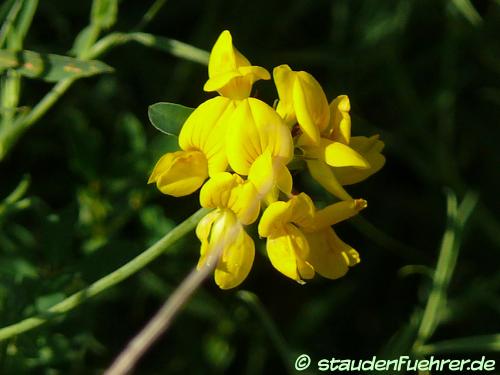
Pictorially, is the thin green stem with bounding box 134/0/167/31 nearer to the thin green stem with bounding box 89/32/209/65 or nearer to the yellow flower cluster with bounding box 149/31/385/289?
the thin green stem with bounding box 89/32/209/65

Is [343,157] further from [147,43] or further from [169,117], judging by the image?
[147,43]

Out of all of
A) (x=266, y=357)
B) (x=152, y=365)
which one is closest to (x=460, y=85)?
(x=266, y=357)

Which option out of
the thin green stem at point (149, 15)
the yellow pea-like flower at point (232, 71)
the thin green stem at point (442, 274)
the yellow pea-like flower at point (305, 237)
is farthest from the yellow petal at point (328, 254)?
the thin green stem at point (149, 15)

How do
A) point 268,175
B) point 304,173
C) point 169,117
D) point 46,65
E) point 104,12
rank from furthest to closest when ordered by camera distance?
point 304,173
point 104,12
point 46,65
point 169,117
point 268,175

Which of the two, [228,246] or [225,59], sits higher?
[225,59]

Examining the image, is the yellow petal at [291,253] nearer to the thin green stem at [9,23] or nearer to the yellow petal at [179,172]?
the yellow petal at [179,172]

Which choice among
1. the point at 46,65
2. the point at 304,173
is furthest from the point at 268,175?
the point at 304,173
